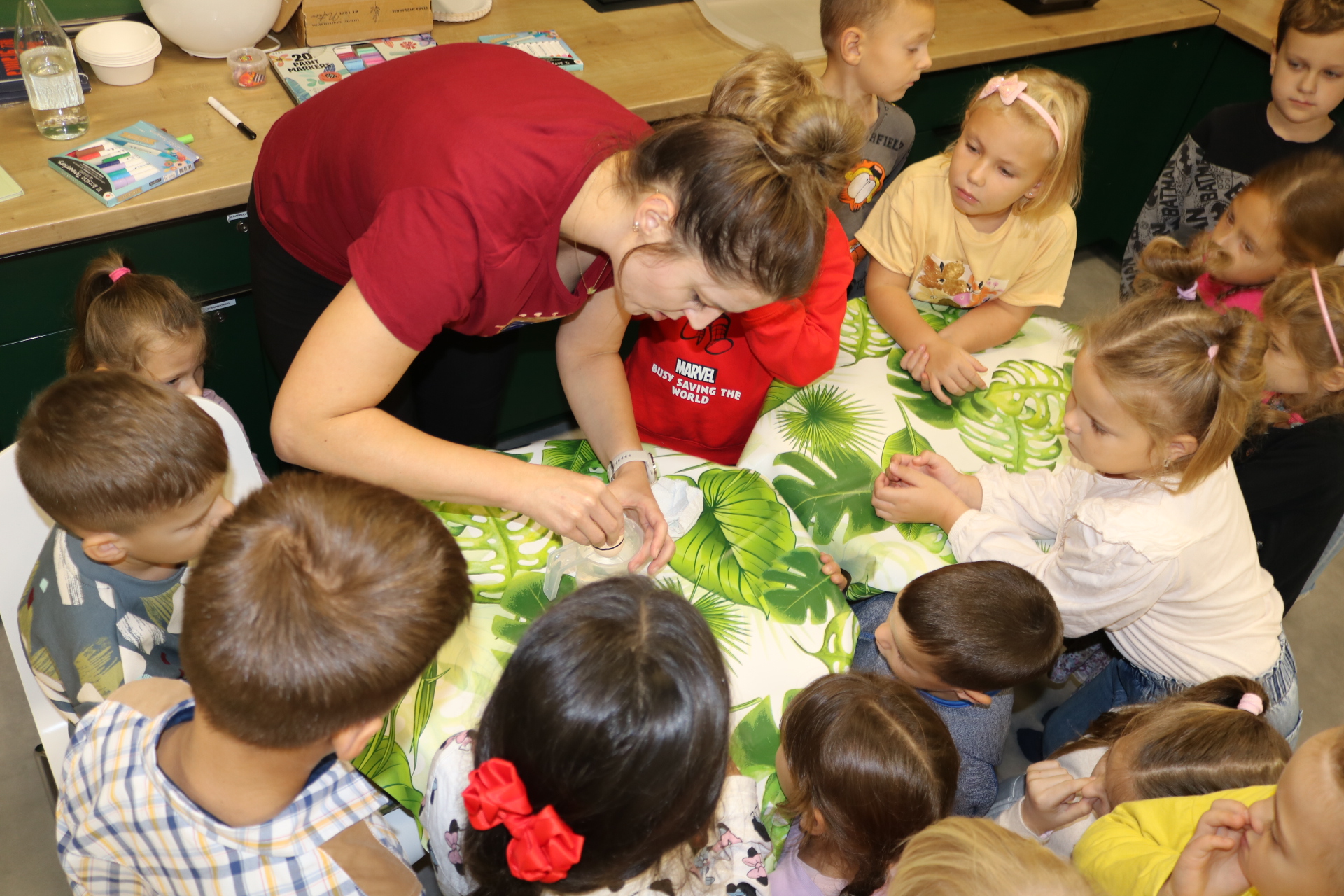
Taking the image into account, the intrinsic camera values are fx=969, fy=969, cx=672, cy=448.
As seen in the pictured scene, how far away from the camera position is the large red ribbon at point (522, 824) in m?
0.87

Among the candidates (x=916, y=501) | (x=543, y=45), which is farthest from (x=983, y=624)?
(x=543, y=45)

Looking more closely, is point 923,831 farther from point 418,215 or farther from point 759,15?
point 759,15

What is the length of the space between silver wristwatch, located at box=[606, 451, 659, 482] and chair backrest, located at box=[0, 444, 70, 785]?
2.57 ft

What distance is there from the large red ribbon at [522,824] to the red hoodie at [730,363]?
99 cm

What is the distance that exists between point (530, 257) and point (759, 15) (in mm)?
1585

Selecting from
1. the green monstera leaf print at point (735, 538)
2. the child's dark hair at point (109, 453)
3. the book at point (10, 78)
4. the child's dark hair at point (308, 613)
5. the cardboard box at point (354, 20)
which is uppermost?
the cardboard box at point (354, 20)

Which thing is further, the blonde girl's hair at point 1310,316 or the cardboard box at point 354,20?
the cardboard box at point 354,20

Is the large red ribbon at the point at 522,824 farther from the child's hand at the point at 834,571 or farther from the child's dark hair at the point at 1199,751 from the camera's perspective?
the child's dark hair at the point at 1199,751

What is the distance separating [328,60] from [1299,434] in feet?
6.85

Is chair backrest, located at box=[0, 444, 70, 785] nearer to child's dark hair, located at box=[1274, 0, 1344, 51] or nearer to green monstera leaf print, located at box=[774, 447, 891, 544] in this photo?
green monstera leaf print, located at box=[774, 447, 891, 544]

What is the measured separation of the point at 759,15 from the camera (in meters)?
2.54

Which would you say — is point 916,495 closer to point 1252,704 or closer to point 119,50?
point 1252,704

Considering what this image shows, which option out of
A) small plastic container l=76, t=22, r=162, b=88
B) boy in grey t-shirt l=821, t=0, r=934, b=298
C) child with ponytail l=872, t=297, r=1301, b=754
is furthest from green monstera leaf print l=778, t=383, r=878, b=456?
small plastic container l=76, t=22, r=162, b=88

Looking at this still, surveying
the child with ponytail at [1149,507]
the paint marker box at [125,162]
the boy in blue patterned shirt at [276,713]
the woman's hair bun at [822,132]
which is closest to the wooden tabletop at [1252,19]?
the child with ponytail at [1149,507]
